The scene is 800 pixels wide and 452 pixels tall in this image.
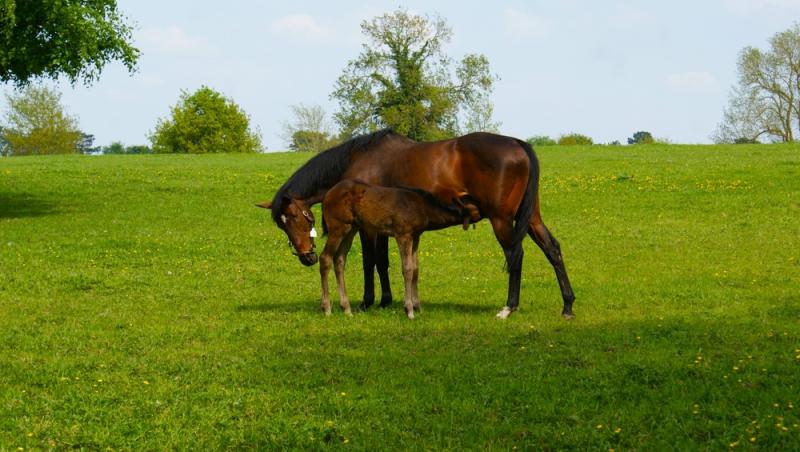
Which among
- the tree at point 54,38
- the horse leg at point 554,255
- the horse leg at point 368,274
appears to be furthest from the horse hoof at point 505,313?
the tree at point 54,38

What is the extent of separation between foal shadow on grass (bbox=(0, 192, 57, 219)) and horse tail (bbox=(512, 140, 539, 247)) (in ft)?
58.8

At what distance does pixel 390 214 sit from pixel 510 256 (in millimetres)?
1712

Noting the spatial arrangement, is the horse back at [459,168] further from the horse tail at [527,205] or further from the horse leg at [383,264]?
the horse leg at [383,264]

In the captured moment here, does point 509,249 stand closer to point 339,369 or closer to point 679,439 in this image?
point 339,369

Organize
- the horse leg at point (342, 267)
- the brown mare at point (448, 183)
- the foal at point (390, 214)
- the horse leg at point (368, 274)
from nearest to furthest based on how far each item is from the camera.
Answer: the foal at point (390, 214), the brown mare at point (448, 183), the horse leg at point (342, 267), the horse leg at point (368, 274)

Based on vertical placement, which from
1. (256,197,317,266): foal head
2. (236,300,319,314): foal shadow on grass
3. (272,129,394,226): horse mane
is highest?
(272,129,394,226): horse mane

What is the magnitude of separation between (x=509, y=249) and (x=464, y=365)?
345 cm

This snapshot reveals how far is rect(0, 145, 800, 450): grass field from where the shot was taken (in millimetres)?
7781

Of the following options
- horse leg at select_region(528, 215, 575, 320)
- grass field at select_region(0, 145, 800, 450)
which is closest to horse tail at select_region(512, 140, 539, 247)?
horse leg at select_region(528, 215, 575, 320)

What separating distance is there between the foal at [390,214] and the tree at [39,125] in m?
83.7

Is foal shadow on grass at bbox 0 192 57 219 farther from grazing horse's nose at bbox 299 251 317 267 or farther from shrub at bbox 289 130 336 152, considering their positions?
shrub at bbox 289 130 336 152

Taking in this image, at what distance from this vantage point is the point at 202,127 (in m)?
83.6

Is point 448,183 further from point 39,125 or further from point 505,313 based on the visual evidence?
point 39,125

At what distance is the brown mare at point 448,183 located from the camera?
13.0m
